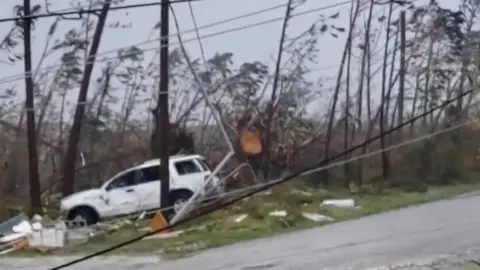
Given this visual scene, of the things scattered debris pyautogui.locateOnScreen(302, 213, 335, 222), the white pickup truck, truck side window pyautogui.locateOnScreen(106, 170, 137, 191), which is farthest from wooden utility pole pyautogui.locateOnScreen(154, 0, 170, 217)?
scattered debris pyautogui.locateOnScreen(302, 213, 335, 222)

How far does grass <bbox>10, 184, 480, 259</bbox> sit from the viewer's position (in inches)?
209

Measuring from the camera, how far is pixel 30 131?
5.55 meters

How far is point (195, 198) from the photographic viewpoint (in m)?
5.53

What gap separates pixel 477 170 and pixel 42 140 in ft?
10.1

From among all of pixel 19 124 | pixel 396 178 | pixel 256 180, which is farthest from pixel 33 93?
pixel 396 178

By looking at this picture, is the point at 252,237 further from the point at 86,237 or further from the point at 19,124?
the point at 19,124

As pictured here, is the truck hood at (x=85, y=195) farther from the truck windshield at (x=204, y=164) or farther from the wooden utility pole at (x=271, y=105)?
the wooden utility pole at (x=271, y=105)

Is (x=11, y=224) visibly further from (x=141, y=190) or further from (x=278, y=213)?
(x=278, y=213)

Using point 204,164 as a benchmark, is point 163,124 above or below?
above

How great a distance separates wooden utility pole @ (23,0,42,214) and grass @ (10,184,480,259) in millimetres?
367

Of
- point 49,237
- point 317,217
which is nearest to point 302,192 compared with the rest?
point 317,217

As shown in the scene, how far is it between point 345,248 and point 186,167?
117 centimetres

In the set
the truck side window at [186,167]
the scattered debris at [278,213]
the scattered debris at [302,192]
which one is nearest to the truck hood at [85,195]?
the truck side window at [186,167]

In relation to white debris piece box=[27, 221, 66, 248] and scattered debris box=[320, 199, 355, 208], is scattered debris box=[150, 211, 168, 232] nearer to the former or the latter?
white debris piece box=[27, 221, 66, 248]
